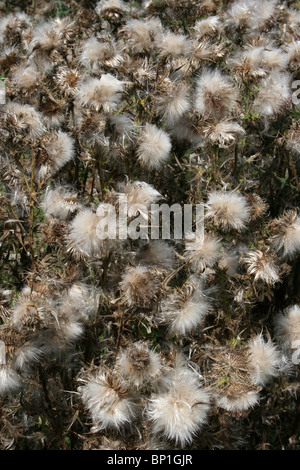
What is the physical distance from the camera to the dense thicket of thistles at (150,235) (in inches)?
83.5

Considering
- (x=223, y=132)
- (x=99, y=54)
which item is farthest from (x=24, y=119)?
(x=223, y=132)

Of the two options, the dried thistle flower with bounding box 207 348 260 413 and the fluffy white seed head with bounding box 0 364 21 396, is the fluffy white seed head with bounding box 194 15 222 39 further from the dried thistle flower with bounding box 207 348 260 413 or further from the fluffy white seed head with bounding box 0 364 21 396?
the fluffy white seed head with bounding box 0 364 21 396

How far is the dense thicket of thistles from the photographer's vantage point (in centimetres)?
212

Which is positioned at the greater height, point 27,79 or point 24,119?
point 27,79

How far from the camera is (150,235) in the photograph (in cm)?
234

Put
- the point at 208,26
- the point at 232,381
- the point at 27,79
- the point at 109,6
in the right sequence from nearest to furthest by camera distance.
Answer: the point at 232,381, the point at 27,79, the point at 208,26, the point at 109,6

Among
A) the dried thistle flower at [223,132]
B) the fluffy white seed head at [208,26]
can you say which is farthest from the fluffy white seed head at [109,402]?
the fluffy white seed head at [208,26]

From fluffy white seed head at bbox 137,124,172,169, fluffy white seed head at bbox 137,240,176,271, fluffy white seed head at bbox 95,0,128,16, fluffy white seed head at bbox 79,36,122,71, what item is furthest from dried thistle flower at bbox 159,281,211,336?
fluffy white seed head at bbox 95,0,128,16

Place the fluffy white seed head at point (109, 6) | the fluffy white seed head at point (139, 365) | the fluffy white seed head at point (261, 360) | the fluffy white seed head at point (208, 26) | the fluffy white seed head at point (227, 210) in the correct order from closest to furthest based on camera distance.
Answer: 1. the fluffy white seed head at point (139, 365)
2. the fluffy white seed head at point (227, 210)
3. the fluffy white seed head at point (261, 360)
4. the fluffy white seed head at point (208, 26)
5. the fluffy white seed head at point (109, 6)

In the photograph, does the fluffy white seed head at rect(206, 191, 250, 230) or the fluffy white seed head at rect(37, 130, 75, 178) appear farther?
the fluffy white seed head at rect(37, 130, 75, 178)

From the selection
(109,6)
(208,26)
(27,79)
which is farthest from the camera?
(109,6)

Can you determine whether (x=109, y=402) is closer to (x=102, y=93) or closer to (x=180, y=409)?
(x=180, y=409)

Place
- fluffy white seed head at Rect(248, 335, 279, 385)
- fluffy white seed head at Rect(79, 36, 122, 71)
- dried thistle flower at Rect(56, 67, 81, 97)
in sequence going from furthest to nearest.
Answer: fluffy white seed head at Rect(79, 36, 122, 71) < dried thistle flower at Rect(56, 67, 81, 97) < fluffy white seed head at Rect(248, 335, 279, 385)

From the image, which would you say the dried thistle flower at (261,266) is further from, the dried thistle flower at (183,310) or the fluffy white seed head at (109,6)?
the fluffy white seed head at (109,6)
